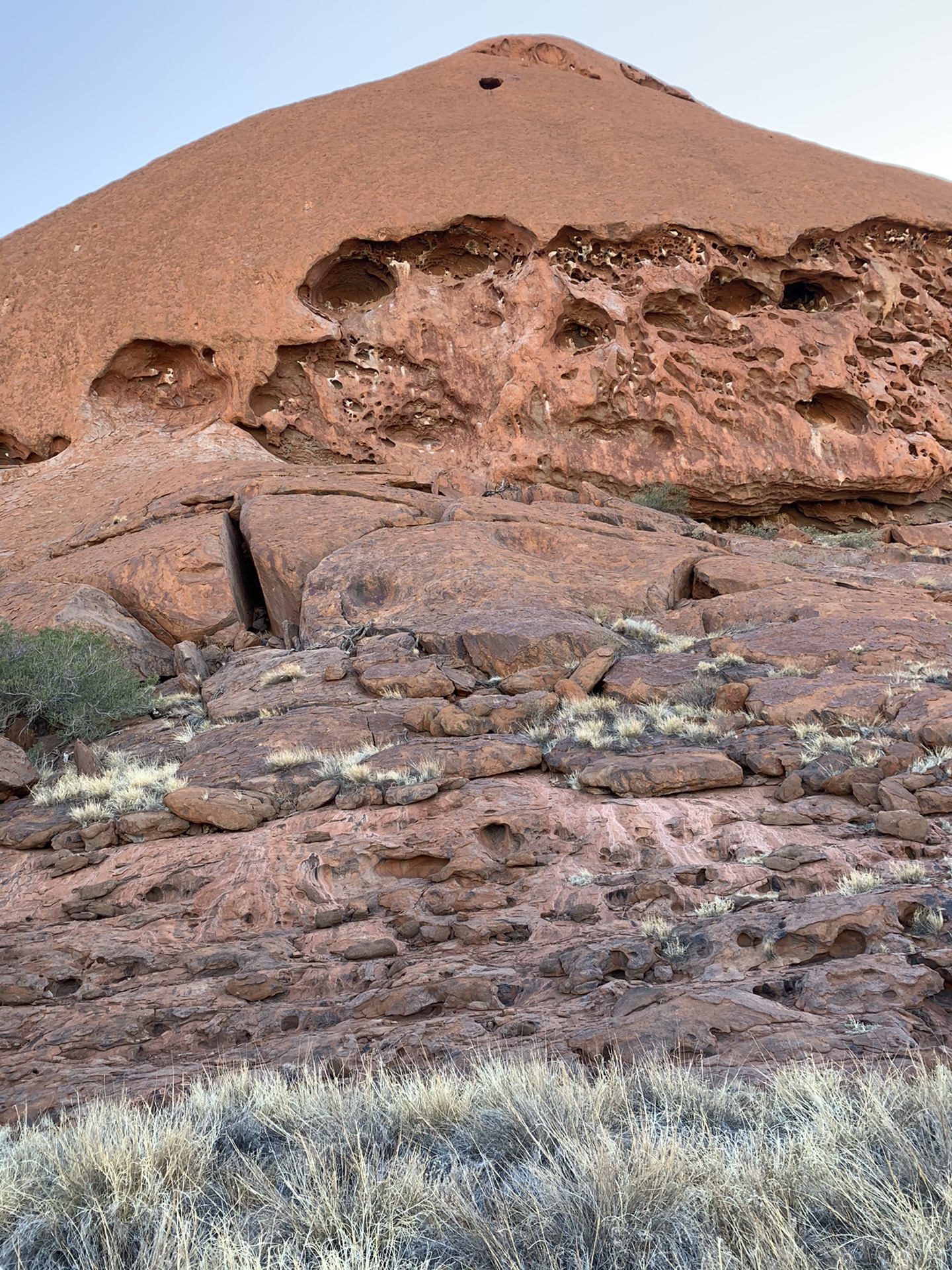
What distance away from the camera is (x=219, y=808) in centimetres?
608

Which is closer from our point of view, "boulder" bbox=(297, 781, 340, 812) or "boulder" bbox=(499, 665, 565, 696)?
"boulder" bbox=(297, 781, 340, 812)

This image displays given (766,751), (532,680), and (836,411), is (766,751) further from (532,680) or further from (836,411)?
(836,411)

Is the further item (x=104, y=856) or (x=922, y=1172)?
(x=104, y=856)

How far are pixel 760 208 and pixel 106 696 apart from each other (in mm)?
18266

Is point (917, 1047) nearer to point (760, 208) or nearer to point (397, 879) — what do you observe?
point (397, 879)

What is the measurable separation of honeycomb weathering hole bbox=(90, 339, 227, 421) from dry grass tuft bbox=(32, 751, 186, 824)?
1270 cm

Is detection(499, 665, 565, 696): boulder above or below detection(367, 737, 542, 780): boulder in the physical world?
above

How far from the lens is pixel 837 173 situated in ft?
68.7

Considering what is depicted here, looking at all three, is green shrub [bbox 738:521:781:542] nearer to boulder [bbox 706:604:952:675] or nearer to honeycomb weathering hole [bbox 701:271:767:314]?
honeycomb weathering hole [bbox 701:271:767:314]

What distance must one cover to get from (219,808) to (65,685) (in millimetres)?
3879

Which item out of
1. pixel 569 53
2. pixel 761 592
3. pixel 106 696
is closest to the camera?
pixel 106 696

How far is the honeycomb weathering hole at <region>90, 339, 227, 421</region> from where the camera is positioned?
1820 centimetres

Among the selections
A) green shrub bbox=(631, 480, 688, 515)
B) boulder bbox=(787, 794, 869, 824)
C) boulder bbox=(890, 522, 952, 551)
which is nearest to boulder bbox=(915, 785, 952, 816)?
boulder bbox=(787, 794, 869, 824)

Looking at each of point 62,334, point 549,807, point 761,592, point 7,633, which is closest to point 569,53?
point 62,334
